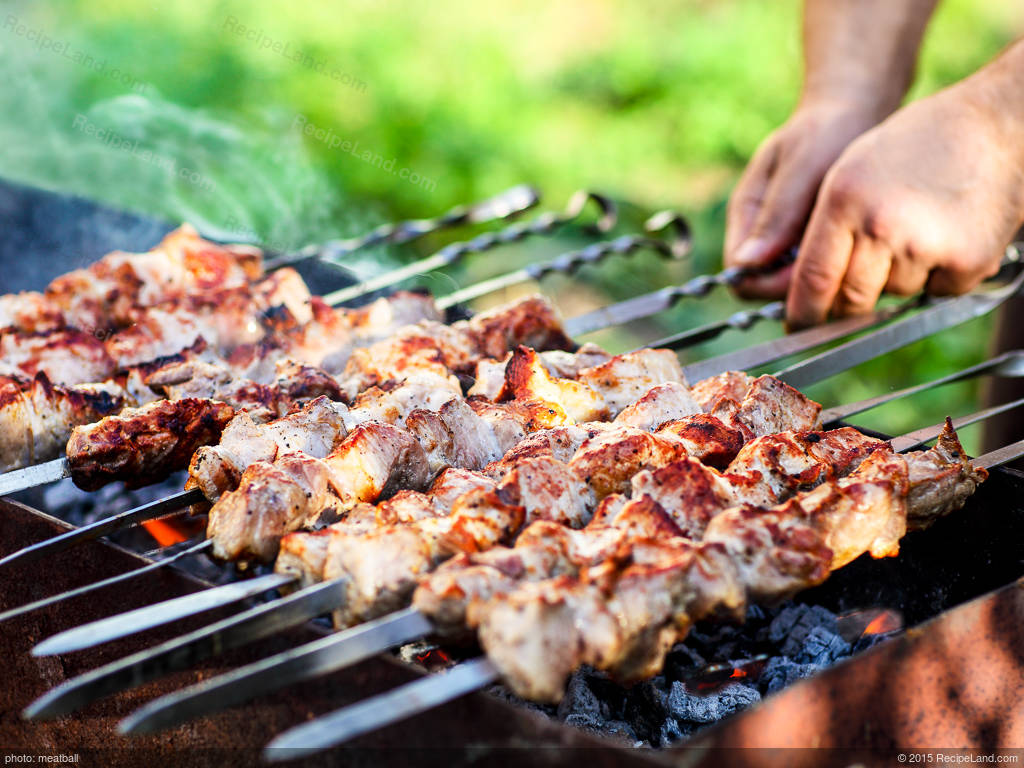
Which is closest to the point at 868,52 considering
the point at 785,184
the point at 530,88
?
the point at 785,184

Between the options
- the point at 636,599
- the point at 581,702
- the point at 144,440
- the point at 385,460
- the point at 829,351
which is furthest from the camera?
the point at 829,351

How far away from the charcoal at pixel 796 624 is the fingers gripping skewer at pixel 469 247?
1.96 m

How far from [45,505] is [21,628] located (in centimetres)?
126

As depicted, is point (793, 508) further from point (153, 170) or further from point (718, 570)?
point (153, 170)

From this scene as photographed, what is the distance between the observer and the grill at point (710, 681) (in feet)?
4.66

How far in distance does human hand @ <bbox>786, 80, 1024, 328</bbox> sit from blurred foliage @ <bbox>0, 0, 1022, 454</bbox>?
13.9ft

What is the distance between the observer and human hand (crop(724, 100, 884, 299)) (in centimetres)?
378

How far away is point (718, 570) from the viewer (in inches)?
63.1

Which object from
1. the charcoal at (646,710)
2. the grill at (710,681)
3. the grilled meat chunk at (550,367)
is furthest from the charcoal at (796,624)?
the grilled meat chunk at (550,367)

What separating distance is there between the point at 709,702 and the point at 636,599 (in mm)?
798

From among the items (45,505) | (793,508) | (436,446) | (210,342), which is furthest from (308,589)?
(45,505)

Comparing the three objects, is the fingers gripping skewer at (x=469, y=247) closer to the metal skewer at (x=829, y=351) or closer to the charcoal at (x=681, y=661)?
the metal skewer at (x=829, y=351)

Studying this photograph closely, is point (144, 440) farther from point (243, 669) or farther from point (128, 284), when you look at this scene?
point (128, 284)

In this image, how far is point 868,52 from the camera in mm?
4055
